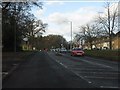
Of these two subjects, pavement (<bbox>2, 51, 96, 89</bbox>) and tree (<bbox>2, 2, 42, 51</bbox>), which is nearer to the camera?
pavement (<bbox>2, 51, 96, 89</bbox>)

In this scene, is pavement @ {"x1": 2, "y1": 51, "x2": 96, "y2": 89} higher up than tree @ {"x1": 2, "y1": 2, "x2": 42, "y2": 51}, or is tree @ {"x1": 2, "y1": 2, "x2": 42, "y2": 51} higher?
tree @ {"x1": 2, "y1": 2, "x2": 42, "y2": 51}

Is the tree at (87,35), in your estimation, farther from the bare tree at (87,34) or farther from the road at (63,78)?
the road at (63,78)

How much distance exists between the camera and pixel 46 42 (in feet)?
632

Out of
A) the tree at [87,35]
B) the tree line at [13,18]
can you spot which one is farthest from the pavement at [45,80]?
the tree at [87,35]

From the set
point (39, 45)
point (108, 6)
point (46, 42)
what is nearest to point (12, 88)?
point (108, 6)

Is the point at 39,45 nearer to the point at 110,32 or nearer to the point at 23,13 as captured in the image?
the point at 110,32

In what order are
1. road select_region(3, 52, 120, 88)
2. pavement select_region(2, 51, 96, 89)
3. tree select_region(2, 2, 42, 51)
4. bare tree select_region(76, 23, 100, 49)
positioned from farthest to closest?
bare tree select_region(76, 23, 100, 49)
tree select_region(2, 2, 42, 51)
road select_region(3, 52, 120, 88)
pavement select_region(2, 51, 96, 89)

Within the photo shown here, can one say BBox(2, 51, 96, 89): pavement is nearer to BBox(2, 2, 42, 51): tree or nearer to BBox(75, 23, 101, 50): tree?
BBox(2, 2, 42, 51): tree

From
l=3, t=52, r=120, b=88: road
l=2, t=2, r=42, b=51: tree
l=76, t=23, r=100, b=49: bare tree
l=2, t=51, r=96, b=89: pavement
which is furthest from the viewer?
l=76, t=23, r=100, b=49: bare tree

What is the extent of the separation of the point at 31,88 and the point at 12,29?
157 feet

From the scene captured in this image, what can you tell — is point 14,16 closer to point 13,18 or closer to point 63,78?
point 13,18

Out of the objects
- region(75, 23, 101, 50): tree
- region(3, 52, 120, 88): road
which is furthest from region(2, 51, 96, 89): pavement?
region(75, 23, 101, 50): tree

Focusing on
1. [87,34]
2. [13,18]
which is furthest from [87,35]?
[13,18]

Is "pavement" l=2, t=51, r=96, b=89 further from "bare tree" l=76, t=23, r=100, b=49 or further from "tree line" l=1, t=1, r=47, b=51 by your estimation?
"bare tree" l=76, t=23, r=100, b=49
